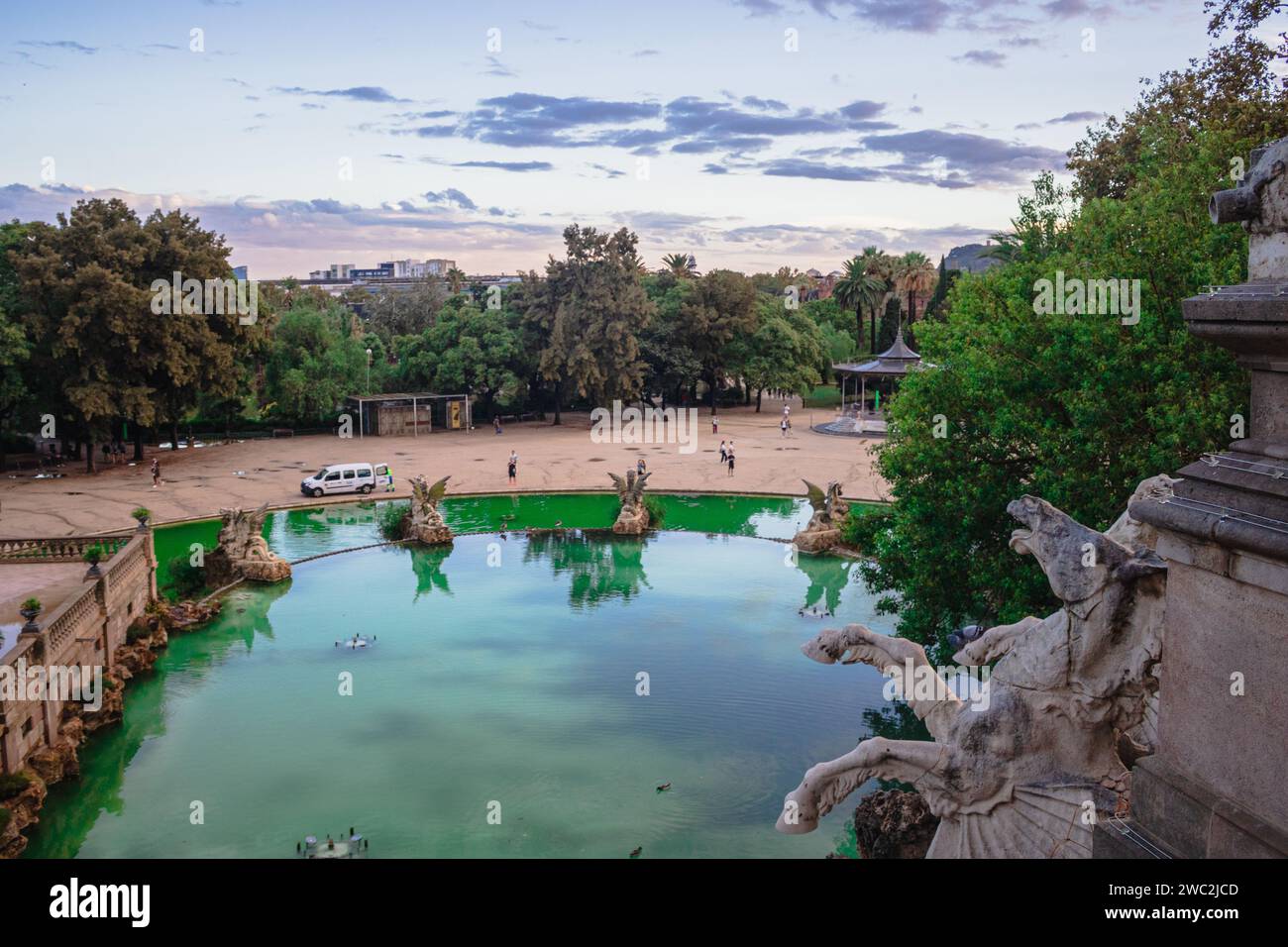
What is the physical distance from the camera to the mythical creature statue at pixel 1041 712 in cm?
656

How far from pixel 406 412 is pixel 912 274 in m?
46.5

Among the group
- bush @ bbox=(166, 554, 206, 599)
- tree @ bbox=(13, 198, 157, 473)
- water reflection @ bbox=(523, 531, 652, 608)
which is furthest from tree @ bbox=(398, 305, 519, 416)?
bush @ bbox=(166, 554, 206, 599)

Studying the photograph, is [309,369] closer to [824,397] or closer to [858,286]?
[824,397]

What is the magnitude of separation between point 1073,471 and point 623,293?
48861mm

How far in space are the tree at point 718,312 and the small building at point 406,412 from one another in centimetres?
1532

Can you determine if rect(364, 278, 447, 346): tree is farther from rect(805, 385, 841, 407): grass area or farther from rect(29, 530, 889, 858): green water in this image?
rect(29, 530, 889, 858): green water

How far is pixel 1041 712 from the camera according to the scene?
7.45 metres

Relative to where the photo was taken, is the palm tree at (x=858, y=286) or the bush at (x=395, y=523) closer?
the bush at (x=395, y=523)

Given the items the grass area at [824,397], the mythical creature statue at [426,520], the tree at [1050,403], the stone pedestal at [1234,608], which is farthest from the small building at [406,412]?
the stone pedestal at [1234,608]

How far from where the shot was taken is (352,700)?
20.7 m

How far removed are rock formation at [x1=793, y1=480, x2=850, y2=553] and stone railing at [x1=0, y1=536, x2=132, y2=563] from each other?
741 inches

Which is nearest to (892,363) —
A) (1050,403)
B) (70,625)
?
(1050,403)

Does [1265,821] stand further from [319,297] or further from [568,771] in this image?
[319,297]

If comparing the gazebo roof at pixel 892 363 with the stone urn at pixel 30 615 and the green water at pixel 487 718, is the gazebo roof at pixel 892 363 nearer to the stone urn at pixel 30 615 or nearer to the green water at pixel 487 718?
the green water at pixel 487 718
